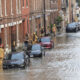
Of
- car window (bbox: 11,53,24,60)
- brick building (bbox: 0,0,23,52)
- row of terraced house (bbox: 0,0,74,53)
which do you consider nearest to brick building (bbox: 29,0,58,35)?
row of terraced house (bbox: 0,0,74,53)

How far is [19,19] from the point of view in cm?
4584

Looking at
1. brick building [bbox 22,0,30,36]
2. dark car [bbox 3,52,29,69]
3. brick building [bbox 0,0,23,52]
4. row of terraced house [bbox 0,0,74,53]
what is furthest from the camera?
brick building [bbox 22,0,30,36]

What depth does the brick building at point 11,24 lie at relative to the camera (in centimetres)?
3778

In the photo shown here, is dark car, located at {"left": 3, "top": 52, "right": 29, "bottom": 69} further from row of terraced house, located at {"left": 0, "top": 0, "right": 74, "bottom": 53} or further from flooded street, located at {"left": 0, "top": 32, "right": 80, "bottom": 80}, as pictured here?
row of terraced house, located at {"left": 0, "top": 0, "right": 74, "bottom": 53}

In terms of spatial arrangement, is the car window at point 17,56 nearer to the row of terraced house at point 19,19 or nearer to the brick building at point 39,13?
the row of terraced house at point 19,19

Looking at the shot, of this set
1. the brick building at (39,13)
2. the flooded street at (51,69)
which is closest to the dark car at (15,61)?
the flooded street at (51,69)

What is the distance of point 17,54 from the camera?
1188 inches

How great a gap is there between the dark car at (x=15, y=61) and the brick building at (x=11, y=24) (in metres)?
7.17

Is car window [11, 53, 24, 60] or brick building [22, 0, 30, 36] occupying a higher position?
brick building [22, 0, 30, 36]

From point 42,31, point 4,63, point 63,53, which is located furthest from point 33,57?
point 42,31

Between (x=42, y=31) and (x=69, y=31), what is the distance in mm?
11166

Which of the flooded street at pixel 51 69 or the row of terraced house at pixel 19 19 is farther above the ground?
the row of terraced house at pixel 19 19

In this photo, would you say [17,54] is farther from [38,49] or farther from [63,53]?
[63,53]

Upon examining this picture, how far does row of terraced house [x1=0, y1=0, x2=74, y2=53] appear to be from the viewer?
38219 millimetres
